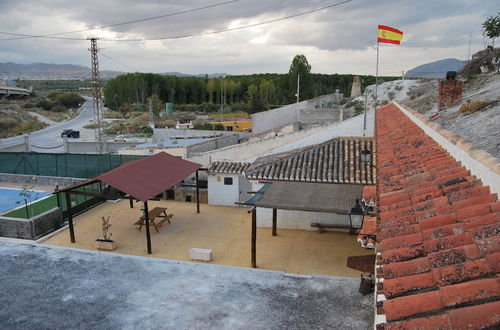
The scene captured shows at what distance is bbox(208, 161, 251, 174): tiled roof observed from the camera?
19.4m

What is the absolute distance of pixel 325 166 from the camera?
575 inches

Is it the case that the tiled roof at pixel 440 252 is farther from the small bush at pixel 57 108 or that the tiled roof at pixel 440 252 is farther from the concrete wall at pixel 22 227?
the small bush at pixel 57 108

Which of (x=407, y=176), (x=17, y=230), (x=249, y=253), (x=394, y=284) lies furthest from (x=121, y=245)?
(x=394, y=284)

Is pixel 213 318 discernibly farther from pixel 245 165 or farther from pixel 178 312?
pixel 245 165

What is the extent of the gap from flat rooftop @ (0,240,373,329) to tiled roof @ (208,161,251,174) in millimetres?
8210

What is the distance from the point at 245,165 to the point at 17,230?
34.6 feet

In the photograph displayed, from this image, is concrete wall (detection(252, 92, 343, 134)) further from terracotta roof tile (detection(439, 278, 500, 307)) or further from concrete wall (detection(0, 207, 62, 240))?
terracotta roof tile (detection(439, 278, 500, 307))

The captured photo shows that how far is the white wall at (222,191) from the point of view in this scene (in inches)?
775

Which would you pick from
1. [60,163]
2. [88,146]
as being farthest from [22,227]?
[88,146]

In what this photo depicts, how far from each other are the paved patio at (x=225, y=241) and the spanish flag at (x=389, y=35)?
28.7 ft

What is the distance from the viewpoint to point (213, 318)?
8438 mm

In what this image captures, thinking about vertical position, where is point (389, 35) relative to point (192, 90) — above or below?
below

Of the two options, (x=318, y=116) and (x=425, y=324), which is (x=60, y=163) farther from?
(x=425, y=324)

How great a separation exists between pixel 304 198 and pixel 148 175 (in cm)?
671
